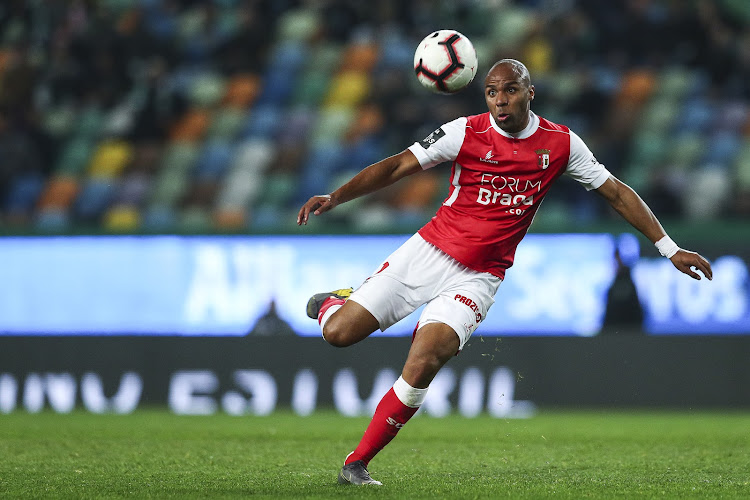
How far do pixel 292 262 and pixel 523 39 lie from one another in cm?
426

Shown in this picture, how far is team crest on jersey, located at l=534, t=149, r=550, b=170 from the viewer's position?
6.06 m

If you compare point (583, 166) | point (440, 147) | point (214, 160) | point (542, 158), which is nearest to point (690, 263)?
point (583, 166)

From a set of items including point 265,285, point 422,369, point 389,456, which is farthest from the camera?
point 265,285

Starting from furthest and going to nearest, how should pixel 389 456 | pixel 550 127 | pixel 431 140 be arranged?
pixel 389 456 < pixel 550 127 < pixel 431 140

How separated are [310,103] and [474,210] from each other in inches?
321

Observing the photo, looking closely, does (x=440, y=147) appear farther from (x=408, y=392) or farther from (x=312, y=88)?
(x=312, y=88)

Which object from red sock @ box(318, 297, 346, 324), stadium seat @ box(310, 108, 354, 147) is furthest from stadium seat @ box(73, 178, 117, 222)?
red sock @ box(318, 297, 346, 324)

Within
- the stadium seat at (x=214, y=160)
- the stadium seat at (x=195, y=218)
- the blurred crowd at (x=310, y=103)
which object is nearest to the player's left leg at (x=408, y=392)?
the blurred crowd at (x=310, y=103)

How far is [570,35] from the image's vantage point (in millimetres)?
13625

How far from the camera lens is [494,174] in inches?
239

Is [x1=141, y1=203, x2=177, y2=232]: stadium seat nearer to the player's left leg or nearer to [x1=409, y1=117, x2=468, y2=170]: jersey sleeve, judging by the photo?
[x1=409, y1=117, x2=468, y2=170]: jersey sleeve

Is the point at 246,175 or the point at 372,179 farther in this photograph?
the point at 246,175

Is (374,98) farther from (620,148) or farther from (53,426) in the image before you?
(53,426)

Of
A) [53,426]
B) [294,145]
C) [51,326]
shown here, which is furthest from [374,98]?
[53,426]
